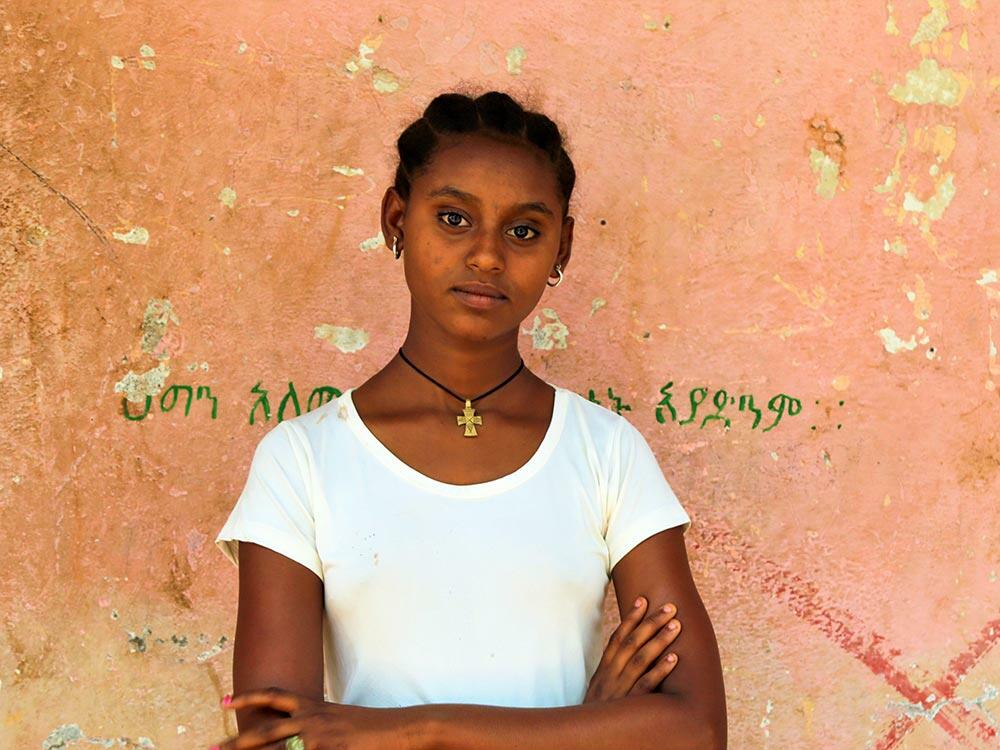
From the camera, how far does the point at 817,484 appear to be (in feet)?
10.4

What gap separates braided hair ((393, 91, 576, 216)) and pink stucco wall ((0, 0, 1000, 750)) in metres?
0.72

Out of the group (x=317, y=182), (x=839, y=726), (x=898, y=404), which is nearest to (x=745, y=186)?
(x=898, y=404)

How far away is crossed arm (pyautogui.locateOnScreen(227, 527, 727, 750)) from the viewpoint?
203 cm

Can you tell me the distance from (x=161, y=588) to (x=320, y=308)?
0.78 meters

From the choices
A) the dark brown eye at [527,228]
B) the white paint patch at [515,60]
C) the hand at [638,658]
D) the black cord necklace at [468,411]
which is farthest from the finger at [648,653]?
the white paint patch at [515,60]

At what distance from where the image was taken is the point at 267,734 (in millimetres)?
2012

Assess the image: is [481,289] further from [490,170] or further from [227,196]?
[227,196]

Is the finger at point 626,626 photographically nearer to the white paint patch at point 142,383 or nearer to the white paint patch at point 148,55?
the white paint patch at point 142,383

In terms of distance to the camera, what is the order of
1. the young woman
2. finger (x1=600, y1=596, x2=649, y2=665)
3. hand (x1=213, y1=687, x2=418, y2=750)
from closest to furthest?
hand (x1=213, y1=687, x2=418, y2=750) → the young woman → finger (x1=600, y1=596, x2=649, y2=665)

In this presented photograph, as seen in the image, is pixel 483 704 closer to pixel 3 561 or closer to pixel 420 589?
pixel 420 589

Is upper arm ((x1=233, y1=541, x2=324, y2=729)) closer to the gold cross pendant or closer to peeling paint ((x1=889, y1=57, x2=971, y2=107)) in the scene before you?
the gold cross pendant

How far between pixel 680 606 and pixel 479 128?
0.95m

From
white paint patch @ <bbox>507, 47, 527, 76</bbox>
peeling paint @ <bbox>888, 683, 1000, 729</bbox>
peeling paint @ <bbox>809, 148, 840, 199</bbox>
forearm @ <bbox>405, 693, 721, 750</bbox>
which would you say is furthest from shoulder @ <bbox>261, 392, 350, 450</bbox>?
peeling paint @ <bbox>888, 683, 1000, 729</bbox>

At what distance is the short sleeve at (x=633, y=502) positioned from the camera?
2.29m
